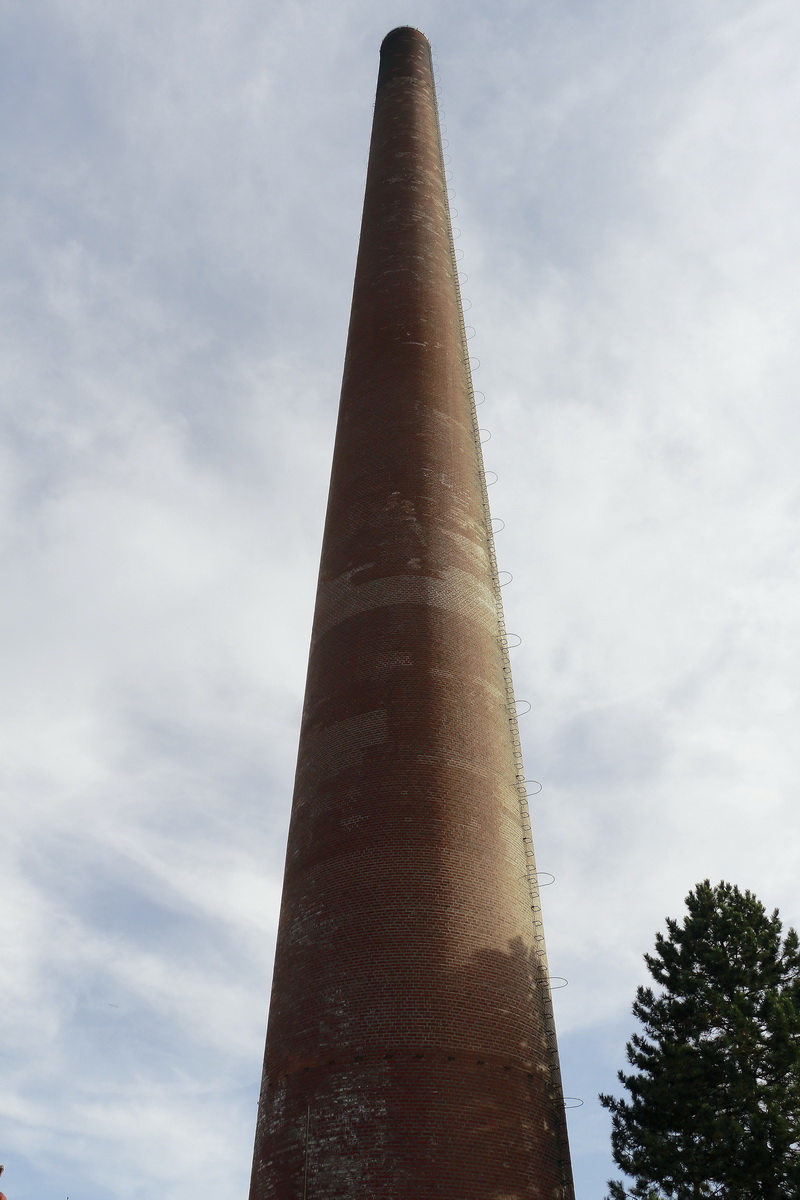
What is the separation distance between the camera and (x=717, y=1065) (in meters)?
16.7

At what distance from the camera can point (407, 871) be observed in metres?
15.0

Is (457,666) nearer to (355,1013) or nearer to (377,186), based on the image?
(355,1013)

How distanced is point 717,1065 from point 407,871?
6422 millimetres

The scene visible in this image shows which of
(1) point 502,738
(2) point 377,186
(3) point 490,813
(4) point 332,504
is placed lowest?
(3) point 490,813

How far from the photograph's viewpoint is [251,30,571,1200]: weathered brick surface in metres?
13.3

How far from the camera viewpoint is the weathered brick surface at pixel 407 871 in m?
13.3

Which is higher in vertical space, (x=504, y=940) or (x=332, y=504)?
(x=332, y=504)

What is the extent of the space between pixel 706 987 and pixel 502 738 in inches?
220

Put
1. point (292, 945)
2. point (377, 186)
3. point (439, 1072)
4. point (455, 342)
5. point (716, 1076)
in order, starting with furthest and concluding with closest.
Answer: point (377, 186)
point (455, 342)
point (716, 1076)
point (292, 945)
point (439, 1072)

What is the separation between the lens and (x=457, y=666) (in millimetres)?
17625

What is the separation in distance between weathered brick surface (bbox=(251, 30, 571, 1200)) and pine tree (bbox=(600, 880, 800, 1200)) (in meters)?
3.18

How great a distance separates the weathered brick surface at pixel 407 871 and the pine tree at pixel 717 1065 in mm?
3179

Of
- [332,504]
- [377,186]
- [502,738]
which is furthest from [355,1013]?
[377,186]

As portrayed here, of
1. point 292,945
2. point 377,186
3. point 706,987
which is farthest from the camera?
point 377,186
